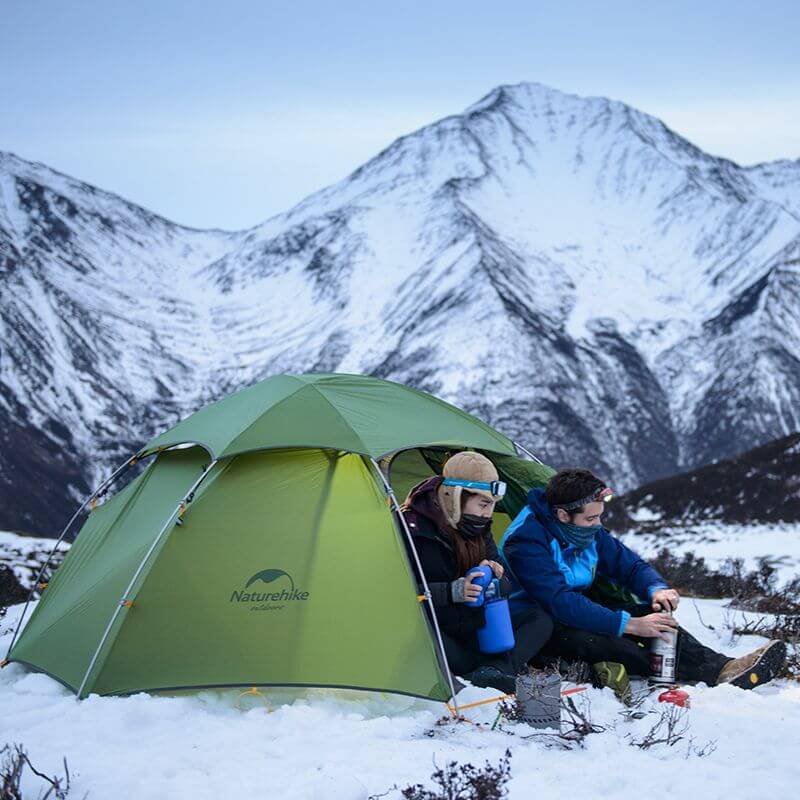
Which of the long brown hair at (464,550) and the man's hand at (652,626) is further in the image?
the long brown hair at (464,550)

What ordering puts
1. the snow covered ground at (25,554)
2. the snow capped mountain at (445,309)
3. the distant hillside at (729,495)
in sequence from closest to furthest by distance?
the snow covered ground at (25,554)
the distant hillside at (729,495)
the snow capped mountain at (445,309)

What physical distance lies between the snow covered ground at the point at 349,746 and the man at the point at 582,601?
282 millimetres

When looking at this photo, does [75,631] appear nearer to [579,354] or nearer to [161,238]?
[579,354]

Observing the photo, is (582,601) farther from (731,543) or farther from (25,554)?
(25,554)

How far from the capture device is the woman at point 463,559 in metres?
6.49

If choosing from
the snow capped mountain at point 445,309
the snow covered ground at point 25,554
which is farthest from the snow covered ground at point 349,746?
the snow capped mountain at point 445,309

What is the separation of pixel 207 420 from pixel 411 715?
2909 mm

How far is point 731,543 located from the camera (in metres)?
18.8

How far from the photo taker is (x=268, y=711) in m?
5.88

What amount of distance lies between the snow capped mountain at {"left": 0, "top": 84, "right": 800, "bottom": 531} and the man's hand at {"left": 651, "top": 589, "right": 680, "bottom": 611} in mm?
64281

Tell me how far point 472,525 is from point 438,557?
32 centimetres

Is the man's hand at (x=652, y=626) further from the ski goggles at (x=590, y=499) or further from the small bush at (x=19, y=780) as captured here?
the small bush at (x=19, y=780)

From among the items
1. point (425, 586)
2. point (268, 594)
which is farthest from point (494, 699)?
point (268, 594)

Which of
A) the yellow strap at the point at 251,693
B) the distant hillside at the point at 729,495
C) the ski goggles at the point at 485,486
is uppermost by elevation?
the ski goggles at the point at 485,486
